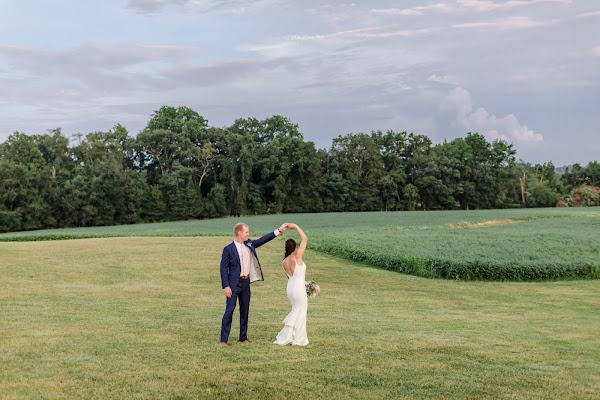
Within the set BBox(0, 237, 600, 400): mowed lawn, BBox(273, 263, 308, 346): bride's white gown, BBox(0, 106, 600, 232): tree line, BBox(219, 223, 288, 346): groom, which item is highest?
BBox(0, 106, 600, 232): tree line

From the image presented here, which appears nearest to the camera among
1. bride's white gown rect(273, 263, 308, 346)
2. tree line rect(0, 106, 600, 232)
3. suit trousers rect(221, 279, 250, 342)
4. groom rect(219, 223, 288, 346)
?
groom rect(219, 223, 288, 346)

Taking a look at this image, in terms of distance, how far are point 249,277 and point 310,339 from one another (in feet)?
6.40

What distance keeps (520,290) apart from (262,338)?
1333cm

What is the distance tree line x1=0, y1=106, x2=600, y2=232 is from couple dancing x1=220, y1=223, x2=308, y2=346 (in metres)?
69.5

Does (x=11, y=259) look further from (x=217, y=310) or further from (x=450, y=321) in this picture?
(x=450, y=321)

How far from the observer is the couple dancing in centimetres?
991

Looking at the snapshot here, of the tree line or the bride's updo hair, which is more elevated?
the tree line

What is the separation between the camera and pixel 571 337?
12.0 m

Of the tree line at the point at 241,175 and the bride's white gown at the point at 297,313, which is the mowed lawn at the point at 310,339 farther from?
the tree line at the point at 241,175

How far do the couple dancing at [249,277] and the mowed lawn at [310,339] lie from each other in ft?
1.11

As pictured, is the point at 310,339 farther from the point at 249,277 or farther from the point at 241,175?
the point at 241,175

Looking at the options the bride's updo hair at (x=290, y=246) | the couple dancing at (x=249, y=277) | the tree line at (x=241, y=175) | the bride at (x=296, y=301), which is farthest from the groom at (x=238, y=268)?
the tree line at (x=241, y=175)

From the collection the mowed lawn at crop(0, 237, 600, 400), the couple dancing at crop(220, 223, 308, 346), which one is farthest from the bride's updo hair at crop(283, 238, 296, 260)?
the mowed lawn at crop(0, 237, 600, 400)

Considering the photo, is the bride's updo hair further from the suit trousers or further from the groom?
the suit trousers
